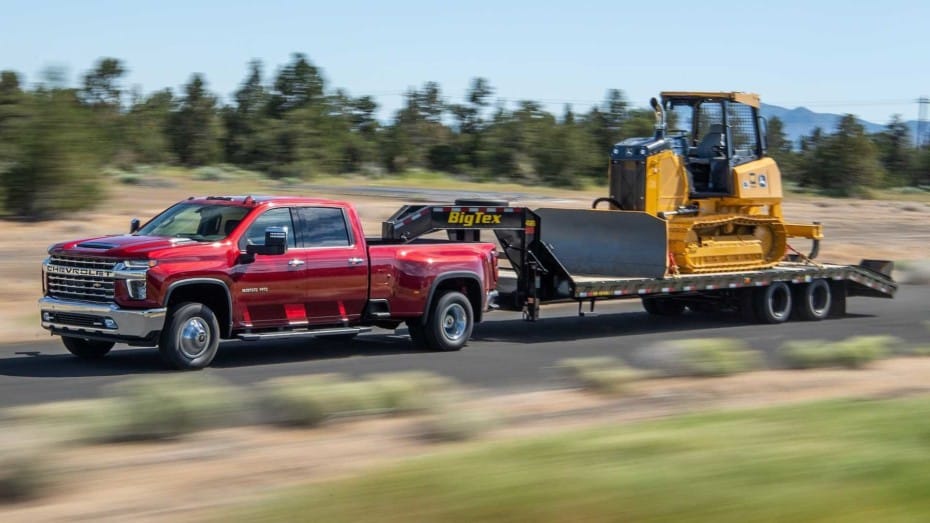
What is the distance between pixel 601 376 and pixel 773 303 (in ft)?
30.2

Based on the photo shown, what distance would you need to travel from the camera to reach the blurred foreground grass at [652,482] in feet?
22.1

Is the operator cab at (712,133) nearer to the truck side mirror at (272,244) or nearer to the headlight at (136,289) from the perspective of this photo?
the truck side mirror at (272,244)

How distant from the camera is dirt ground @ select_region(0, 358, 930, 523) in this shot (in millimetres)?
7539

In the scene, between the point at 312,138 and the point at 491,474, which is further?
the point at 312,138

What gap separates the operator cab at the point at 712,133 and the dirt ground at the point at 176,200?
10570mm

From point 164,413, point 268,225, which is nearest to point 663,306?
point 268,225

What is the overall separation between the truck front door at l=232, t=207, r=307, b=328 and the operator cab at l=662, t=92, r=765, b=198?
27.1 ft

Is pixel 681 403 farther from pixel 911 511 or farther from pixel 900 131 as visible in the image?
pixel 900 131

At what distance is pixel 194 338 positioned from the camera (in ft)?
45.5

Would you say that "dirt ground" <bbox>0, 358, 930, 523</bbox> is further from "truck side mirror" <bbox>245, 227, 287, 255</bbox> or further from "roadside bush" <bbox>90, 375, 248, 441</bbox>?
"truck side mirror" <bbox>245, 227, 287, 255</bbox>

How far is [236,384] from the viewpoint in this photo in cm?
1326

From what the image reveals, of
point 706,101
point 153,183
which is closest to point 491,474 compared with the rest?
point 706,101

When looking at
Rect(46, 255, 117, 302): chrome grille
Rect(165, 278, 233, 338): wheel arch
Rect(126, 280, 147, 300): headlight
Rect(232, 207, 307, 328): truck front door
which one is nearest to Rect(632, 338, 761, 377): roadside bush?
Rect(232, 207, 307, 328): truck front door

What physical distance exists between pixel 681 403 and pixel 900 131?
3572 inches
